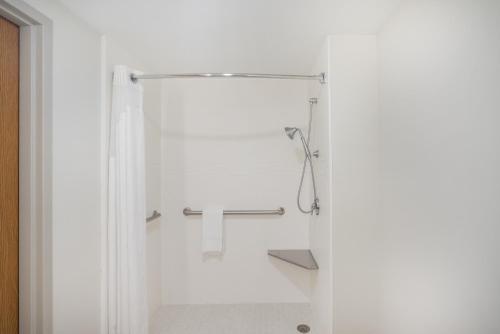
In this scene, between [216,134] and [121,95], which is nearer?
[121,95]

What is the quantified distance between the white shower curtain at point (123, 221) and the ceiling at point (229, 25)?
30 centimetres

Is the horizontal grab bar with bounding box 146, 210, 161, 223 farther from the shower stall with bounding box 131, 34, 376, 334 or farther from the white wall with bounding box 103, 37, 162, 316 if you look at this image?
the shower stall with bounding box 131, 34, 376, 334

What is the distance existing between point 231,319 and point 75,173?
5.53ft

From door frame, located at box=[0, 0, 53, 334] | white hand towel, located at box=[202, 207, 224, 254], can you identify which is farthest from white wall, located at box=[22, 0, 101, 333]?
white hand towel, located at box=[202, 207, 224, 254]

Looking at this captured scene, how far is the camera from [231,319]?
6.38ft

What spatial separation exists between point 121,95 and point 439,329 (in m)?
1.95

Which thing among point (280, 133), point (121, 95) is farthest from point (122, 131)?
point (280, 133)

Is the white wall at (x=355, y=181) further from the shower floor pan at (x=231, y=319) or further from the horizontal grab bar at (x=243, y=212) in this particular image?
the horizontal grab bar at (x=243, y=212)

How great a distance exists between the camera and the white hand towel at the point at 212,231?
2047 millimetres

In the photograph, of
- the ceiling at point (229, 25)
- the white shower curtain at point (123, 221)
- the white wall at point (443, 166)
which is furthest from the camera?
the white shower curtain at point (123, 221)

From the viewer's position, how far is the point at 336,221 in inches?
55.1

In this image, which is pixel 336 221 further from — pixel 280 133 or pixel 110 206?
pixel 110 206

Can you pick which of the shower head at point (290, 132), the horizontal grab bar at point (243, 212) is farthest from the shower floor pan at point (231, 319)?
the shower head at point (290, 132)

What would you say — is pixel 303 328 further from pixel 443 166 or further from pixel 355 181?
pixel 443 166
